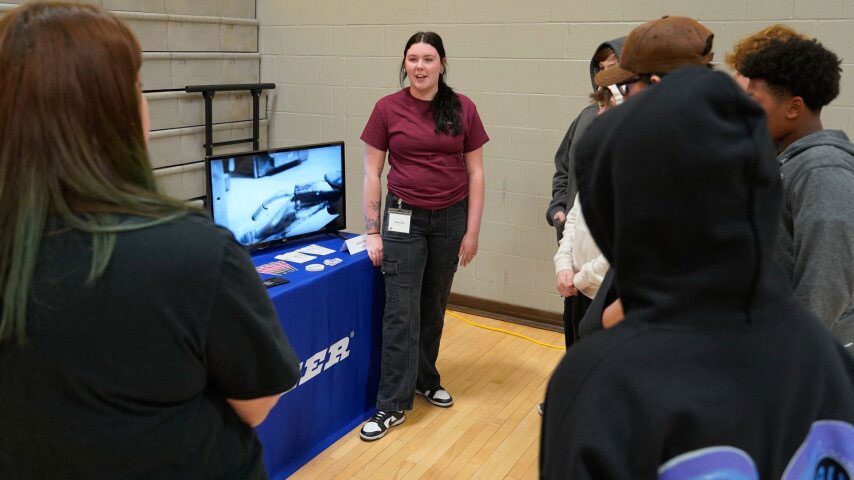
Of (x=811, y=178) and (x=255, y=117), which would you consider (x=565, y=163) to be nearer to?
(x=811, y=178)

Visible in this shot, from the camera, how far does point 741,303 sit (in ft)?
2.46

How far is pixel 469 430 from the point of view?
304cm

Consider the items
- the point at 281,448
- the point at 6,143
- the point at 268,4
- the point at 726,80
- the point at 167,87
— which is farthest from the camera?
the point at 268,4

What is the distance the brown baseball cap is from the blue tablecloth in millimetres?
1421

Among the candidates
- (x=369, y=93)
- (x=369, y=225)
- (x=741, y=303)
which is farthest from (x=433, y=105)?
(x=741, y=303)

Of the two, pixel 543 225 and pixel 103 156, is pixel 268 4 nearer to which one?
pixel 543 225

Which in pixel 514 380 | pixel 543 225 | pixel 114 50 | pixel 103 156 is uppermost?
pixel 114 50

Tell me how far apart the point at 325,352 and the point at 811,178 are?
1847 mm

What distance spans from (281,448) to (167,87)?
2.75 metres

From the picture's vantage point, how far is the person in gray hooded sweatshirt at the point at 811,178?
4.85 ft

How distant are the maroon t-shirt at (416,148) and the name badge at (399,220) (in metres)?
0.05

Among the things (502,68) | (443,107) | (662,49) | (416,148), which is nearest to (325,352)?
(416,148)

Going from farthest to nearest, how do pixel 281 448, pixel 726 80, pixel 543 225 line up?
pixel 543 225 → pixel 281 448 → pixel 726 80

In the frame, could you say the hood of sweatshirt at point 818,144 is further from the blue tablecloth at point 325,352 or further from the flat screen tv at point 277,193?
the flat screen tv at point 277,193
